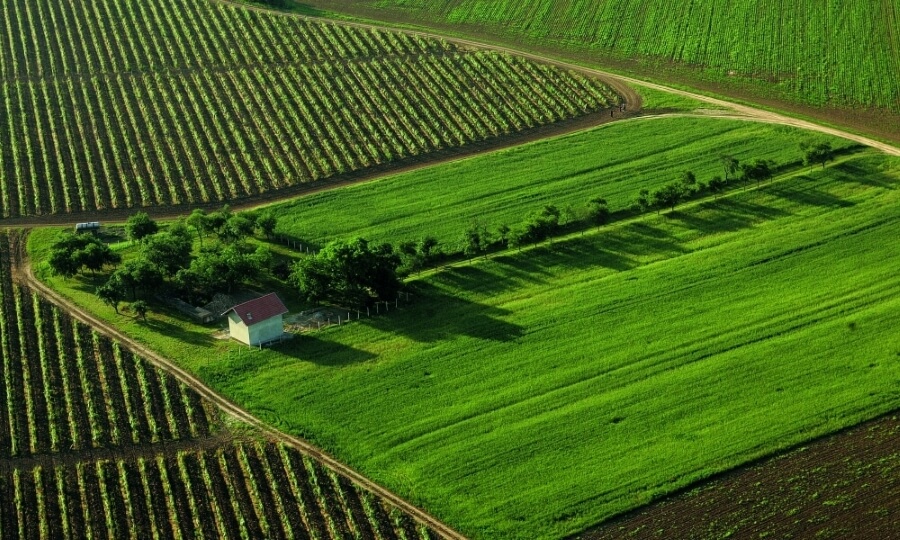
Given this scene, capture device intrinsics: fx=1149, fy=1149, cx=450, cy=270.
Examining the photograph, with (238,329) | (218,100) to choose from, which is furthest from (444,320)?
(218,100)

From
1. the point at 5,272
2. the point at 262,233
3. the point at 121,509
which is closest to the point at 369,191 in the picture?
the point at 262,233

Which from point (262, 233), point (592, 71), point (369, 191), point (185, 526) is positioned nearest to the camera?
point (185, 526)

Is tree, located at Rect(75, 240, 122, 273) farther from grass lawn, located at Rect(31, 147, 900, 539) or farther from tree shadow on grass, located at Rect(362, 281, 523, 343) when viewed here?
tree shadow on grass, located at Rect(362, 281, 523, 343)

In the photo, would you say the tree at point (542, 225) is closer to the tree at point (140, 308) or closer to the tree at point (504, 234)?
the tree at point (504, 234)

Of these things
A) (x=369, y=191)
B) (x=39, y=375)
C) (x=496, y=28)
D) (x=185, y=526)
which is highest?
(x=496, y=28)

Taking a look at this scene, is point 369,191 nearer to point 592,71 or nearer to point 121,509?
point 592,71

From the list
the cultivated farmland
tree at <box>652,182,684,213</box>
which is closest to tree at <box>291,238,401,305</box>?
the cultivated farmland
